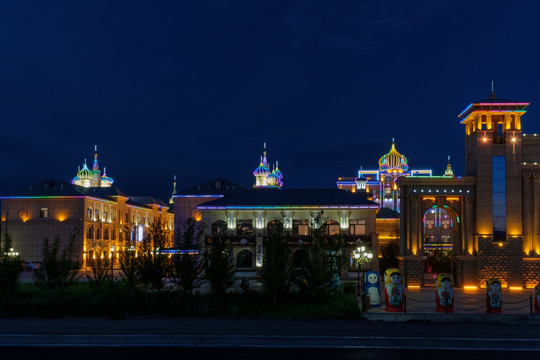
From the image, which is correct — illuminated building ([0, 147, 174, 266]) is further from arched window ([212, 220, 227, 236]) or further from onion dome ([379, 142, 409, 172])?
onion dome ([379, 142, 409, 172])

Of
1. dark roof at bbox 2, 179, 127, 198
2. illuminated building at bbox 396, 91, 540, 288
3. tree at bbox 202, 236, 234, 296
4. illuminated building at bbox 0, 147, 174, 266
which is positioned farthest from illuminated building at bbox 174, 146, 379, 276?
dark roof at bbox 2, 179, 127, 198

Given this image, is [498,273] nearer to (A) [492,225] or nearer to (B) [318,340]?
(A) [492,225]

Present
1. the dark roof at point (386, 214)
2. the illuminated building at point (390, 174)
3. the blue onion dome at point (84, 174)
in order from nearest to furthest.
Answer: the dark roof at point (386, 214) < the blue onion dome at point (84, 174) < the illuminated building at point (390, 174)

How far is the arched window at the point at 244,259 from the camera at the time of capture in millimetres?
48281

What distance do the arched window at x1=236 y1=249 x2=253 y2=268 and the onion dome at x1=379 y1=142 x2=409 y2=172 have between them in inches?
2313

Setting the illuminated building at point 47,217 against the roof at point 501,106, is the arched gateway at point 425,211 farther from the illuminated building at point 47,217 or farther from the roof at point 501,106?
the illuminated building at point 47,217

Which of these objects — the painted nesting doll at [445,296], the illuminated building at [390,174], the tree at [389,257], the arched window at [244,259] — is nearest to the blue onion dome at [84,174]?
the illuminated building at [390,174]

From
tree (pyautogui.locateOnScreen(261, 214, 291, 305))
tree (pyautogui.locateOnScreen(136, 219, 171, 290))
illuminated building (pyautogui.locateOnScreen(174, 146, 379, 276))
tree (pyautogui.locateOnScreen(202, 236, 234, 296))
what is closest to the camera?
tree (pyautogui.locateOnScreen(261, 214, 291, 305))

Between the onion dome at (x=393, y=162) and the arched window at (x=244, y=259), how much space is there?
58.8m

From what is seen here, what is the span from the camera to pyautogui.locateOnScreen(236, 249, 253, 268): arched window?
4828cm

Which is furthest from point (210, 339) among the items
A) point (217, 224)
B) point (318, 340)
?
point (217, 224)

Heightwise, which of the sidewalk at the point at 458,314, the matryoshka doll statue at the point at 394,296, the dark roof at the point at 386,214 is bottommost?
the sidewalk at the point at 458,314

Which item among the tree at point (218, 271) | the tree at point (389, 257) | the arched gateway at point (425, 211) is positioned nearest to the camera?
the tree at point (218, 271)

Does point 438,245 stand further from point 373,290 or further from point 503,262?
point 373,290
